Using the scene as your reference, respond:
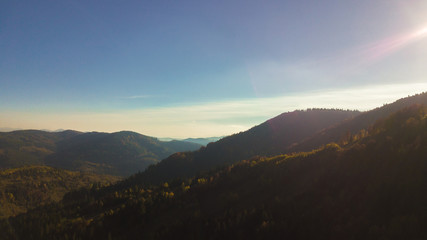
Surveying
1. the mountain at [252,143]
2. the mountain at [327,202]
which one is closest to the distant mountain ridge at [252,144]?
the mountain at [252,143]

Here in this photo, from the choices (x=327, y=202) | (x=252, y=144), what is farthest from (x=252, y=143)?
(x=327, y=202)

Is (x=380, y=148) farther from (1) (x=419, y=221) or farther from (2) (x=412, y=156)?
(1) (x=419, y=221)

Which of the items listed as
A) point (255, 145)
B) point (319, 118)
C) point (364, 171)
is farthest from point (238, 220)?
point (319, 118)

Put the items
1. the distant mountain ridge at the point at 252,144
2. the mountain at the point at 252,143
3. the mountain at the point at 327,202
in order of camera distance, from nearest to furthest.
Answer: the mountain at the point at 327,202 → the distant mountain ridge at the point at 252,144 → the mountain at the point at 252,143

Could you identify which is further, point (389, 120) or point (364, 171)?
point (389, 120)

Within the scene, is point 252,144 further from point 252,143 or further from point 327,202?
point 327,202

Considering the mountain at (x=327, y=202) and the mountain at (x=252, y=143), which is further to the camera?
the mountain at (x=252, y=143)

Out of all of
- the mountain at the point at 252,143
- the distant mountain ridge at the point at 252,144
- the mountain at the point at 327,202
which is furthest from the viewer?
the mountain at the point at 252,143

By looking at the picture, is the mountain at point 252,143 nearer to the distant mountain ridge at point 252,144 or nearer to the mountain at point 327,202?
the distant mountain ridge at point 252,144
